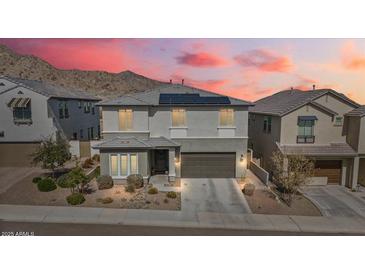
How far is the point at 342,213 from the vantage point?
15828mm

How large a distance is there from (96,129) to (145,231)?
2471cm

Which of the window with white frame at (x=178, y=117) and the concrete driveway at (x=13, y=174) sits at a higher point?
the window with white frame at (x=178, y=117)

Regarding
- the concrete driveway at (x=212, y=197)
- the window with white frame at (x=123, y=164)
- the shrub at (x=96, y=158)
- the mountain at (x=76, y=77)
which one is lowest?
the concrete driveway at (x=212, y=197)

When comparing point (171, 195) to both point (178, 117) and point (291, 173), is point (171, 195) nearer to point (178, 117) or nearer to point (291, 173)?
point (178, 117)

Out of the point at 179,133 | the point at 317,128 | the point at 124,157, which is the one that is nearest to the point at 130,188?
the point at 124,157

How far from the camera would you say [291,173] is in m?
17.2

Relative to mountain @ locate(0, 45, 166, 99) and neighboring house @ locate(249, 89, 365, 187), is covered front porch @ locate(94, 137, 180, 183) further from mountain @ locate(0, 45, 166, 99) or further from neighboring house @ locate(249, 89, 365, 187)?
mountain @ locate(0, 45, 166, 99)

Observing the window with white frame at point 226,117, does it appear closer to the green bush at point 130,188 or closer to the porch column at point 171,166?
the porch column at point 171,166

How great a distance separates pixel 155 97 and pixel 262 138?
10.8m

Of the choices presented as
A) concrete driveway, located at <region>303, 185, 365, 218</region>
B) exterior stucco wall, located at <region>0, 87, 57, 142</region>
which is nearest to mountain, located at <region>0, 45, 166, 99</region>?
exterior stucco wall, located at <region>0, 87, 57, 142</region>

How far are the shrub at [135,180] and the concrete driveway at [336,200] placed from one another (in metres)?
12.1

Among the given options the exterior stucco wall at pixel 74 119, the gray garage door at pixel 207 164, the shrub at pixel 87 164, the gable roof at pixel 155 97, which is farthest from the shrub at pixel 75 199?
the exterior stucco wall at pixel 74 119

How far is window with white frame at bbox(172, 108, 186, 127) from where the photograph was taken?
21.1 meters

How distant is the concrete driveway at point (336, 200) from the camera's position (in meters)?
16.0
